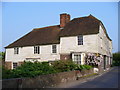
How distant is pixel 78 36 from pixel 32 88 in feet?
51.7

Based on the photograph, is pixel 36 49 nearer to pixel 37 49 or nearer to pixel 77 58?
pixel 37 49

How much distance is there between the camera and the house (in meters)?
22.0

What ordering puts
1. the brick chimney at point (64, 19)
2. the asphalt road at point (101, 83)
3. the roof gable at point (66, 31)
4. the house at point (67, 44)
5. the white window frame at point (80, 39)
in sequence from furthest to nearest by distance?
the brick chimney at point (64, 19) < the roof gable at point (66, 31) < the white window frame at point (80, 39) < the house at point (67, 44) < the asphalt road at point (101, 83)

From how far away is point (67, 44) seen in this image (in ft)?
78.8

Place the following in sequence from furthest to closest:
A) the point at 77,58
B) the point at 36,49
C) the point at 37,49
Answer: the point at 36,49, the point at 37,49, the point at 77,58

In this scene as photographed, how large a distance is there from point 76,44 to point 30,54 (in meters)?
9.45

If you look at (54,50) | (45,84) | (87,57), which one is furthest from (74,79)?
(54,50)

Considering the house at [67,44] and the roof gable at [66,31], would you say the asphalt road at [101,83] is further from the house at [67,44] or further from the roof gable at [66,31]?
the roof gable at [66,31]

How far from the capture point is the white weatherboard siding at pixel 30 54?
25425mm

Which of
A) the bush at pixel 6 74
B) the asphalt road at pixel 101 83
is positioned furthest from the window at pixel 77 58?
the bush at pixel 6 74

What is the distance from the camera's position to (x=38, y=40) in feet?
91.7

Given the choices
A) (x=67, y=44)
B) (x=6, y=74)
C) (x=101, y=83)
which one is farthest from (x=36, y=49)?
(x=6, y=74)

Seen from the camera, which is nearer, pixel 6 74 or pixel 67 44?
pixel 6 74

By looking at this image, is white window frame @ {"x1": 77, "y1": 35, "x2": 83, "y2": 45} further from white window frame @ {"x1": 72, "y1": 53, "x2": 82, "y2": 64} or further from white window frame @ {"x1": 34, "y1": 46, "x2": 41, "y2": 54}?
white window frame @ {"x1": 34, "y1": 46, "x2": 41, "y2": 54}
